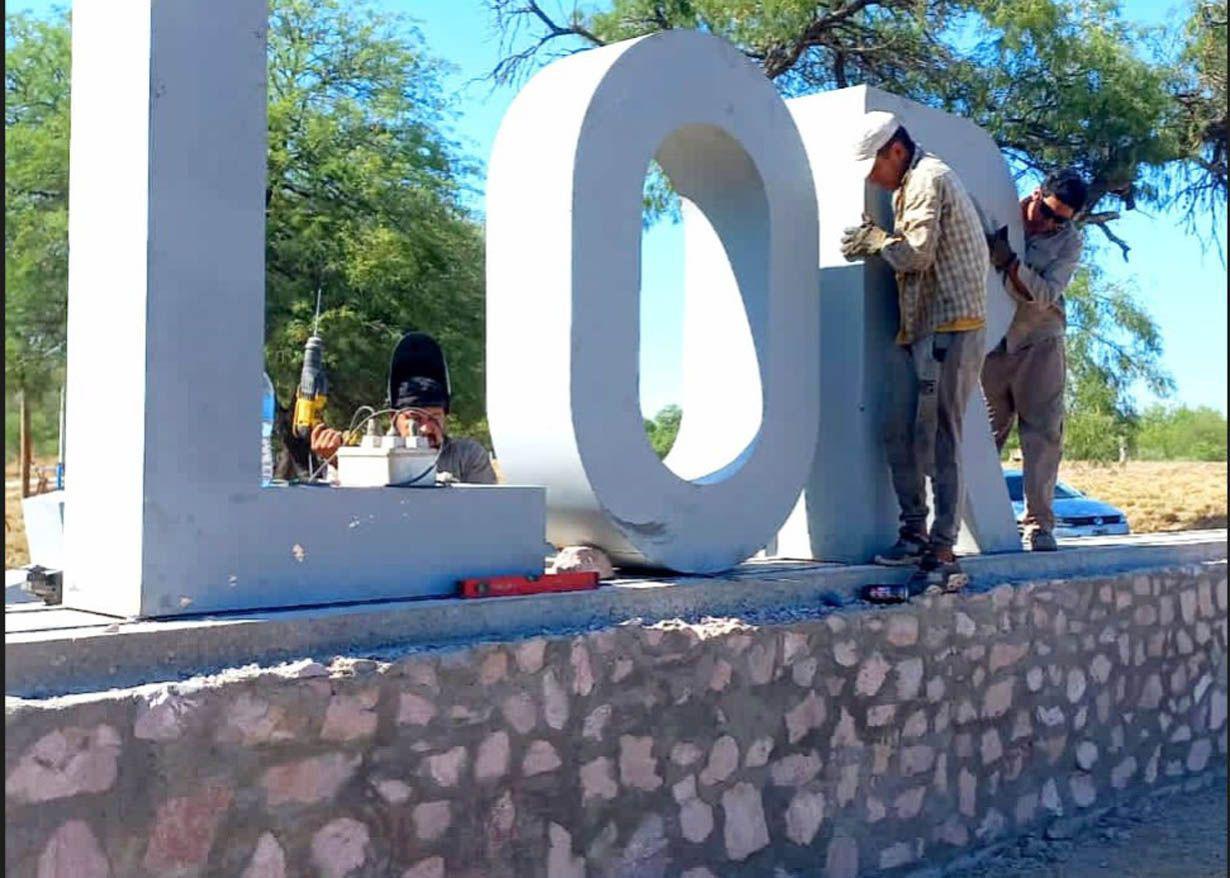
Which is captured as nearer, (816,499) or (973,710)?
(973,710)

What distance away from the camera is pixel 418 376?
6.38 metres

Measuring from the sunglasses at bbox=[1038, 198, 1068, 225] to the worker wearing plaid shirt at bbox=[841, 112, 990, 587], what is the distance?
1.27m

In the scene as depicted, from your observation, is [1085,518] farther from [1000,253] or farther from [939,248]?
[939,248]

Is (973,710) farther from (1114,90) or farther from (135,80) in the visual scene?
(1114,90)

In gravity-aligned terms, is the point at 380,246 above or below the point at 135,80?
above

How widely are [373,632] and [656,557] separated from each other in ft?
4.78

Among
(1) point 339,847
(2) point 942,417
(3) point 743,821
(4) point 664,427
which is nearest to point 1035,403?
(2) point 942,417

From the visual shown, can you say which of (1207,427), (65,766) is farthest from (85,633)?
(1207,427)

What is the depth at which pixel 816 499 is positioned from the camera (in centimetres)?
638

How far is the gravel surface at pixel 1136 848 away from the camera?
5949mm

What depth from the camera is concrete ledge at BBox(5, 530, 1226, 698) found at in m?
3.46

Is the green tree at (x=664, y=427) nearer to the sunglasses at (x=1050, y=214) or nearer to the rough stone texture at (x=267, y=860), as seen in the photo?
the sunglasses at (x=1050, y=214)

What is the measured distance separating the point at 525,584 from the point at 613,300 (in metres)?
1.16

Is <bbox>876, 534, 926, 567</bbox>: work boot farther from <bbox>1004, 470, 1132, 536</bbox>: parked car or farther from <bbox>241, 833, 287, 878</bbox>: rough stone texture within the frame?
<bbox>1004, 470, 1132, 536</bbox>: parked car
